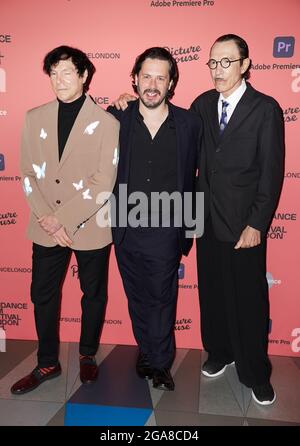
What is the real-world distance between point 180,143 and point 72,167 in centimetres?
67

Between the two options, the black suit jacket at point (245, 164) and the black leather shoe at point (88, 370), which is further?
the black leather shoe at point (88, 370)

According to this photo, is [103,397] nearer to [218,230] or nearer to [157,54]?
[218,230]

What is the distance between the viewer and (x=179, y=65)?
2775 millimetres

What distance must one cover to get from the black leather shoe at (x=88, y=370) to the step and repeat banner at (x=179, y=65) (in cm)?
52

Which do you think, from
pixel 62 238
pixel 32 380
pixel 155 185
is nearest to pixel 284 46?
pixel 155 185

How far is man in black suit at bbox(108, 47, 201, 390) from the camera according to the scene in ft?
7.66

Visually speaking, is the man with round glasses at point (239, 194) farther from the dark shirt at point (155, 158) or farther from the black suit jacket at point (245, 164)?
the dark shirt at point (155, 158)

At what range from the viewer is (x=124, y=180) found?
2.40 m

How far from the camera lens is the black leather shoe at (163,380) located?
8.40 ft

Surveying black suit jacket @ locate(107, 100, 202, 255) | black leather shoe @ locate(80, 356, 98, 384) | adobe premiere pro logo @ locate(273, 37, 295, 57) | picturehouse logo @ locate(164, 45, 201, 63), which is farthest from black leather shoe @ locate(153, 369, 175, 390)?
adobe premiere pro logo @ locate(273, 37, 295, 57)

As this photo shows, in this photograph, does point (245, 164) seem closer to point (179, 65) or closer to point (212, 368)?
point (179, 65)

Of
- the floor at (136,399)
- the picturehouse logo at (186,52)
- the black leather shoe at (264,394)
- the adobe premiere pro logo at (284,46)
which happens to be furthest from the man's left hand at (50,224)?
the adobe premiere pro logo at (284,46)

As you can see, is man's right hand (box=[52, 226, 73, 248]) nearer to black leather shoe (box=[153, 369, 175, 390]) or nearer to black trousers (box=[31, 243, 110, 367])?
black trousers (box=[31, 243, 110, 367])

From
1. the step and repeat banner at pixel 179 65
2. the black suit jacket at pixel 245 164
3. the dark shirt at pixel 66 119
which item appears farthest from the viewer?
the step and repeat banner at pixel 179 65
